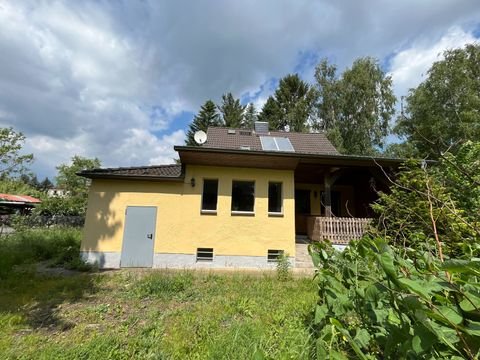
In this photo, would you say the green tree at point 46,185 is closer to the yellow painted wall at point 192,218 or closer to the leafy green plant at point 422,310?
the yellow painted wall at point 192,218

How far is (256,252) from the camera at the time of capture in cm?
861

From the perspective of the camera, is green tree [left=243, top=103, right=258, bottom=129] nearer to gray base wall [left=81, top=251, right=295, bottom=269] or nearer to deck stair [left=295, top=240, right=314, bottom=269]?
deck stair [left=295, top=240, right=314, bottom=269]

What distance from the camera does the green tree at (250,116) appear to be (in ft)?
108

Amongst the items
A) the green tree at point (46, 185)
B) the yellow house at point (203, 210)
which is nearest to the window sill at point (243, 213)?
the yellow house at point (203, 210)

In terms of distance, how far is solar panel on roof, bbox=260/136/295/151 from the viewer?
1233 cm

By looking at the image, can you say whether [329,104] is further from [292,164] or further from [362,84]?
[292,164]

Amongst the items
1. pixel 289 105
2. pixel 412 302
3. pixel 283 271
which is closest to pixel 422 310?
pixel 412 302

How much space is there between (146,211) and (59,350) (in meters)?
5.58

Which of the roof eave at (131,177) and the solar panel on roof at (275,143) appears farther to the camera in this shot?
the solar panel on roof at (275,143)

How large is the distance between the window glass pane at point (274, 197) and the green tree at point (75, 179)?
77.6ft

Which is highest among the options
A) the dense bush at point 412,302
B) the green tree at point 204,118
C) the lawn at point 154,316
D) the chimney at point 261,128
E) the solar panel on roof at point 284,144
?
the green tree at point 204,118

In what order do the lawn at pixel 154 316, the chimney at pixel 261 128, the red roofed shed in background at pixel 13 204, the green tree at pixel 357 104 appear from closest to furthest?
the lawn at pixel 154 316 < the chimney at pixel 261 128 < the green tree at pixel 357 104 < the red roofed shed in background at pixel 13 204

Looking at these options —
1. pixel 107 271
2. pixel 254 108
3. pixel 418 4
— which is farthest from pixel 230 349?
pixel 254 108

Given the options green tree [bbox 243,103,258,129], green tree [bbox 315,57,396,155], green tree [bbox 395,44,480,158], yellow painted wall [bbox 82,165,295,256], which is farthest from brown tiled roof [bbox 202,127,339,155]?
green tree [bbox 243,103,258,129]
